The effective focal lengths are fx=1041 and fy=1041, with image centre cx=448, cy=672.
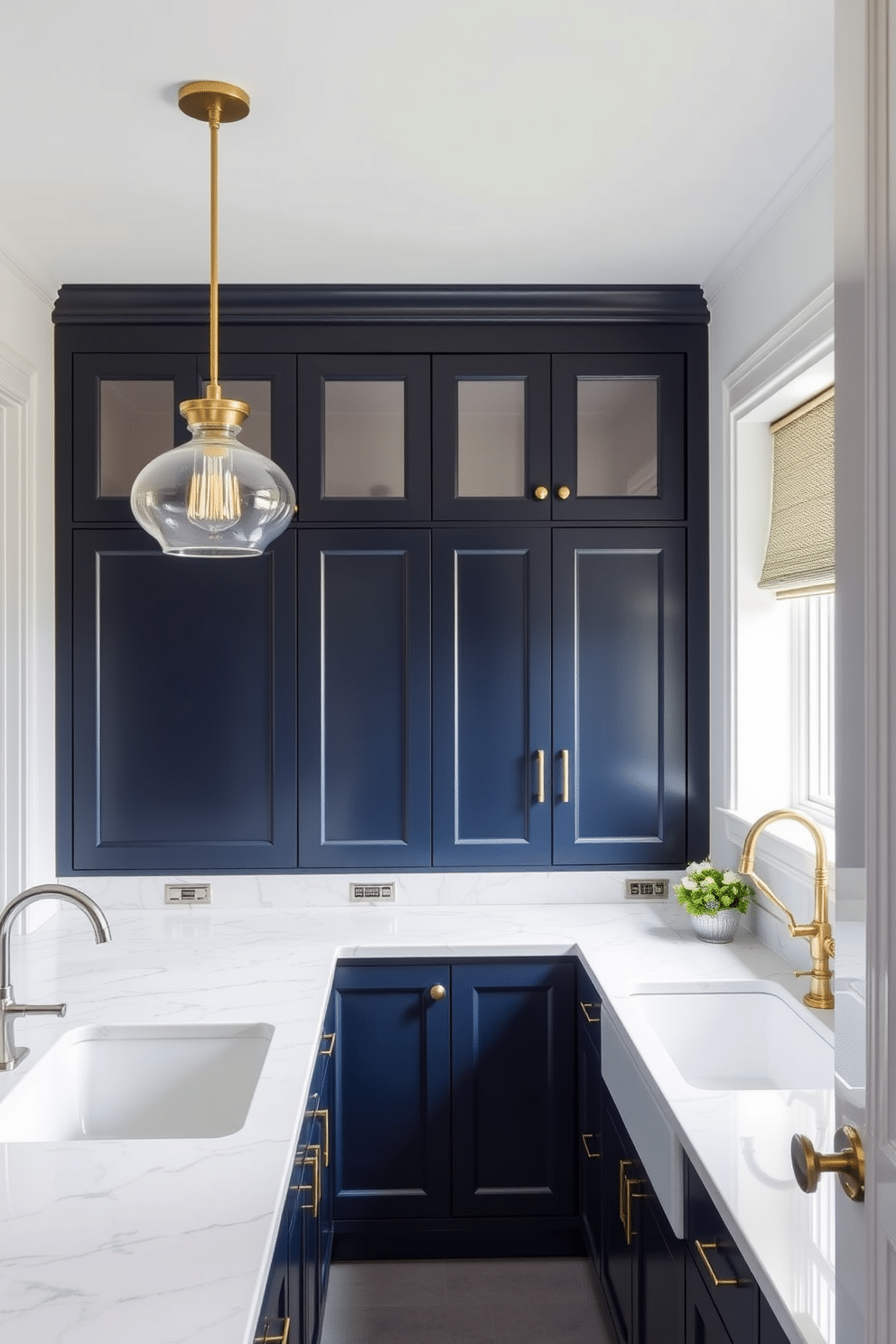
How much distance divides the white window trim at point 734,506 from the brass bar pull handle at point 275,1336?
142cm

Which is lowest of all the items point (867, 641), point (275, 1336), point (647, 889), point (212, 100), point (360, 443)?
point (275, 1336)

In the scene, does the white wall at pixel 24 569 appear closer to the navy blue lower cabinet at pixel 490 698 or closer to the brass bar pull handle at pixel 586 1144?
the navy blue lower cabinet at pixel 490 698

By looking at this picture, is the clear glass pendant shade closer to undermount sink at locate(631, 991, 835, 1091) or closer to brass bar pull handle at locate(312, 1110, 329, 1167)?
brass bar pull handle at locate(312, 1110, 329, 1167)

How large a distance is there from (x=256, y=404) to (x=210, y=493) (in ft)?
4.72

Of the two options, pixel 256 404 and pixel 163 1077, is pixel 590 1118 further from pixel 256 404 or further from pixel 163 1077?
pixel 256 404

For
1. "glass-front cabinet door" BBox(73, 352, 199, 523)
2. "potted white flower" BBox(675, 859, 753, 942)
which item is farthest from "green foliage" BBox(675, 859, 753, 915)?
"glass-front cabinet door" BBox(73, 352, 199, 523)

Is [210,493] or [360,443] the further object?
[360,443]

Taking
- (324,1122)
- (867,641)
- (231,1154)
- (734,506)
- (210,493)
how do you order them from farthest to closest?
(734,506)
(324,1122)
(210,493)
(231,1154)
(867,641)

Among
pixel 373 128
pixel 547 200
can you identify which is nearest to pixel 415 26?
pixel 373 128

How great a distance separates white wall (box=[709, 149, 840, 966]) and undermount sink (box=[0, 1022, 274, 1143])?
4.13 feet

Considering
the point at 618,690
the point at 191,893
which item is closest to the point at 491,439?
the point at 618,690

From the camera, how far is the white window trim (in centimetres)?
241

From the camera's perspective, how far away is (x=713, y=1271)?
1.48 meters

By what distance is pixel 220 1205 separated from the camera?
4.43ft
